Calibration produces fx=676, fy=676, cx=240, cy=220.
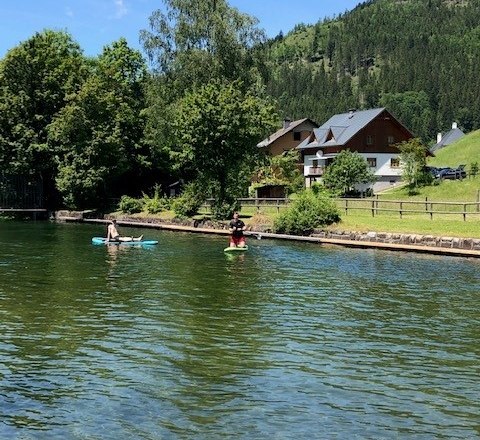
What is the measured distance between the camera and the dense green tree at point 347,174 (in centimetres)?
7769

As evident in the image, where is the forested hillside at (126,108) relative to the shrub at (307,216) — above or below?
above

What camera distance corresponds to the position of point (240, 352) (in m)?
14.9

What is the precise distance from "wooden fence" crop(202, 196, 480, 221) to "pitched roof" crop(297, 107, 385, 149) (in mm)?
35959

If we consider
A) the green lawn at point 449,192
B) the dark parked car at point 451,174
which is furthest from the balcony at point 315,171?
the green lawn at point 449,192

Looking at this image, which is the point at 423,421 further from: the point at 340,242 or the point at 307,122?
the point at 307,122

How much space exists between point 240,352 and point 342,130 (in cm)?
8385

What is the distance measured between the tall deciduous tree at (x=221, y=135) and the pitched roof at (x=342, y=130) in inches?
1572

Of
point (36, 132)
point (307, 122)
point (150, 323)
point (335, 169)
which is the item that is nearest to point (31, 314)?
point (150, 323)

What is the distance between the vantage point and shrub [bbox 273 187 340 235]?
42750 millimetres

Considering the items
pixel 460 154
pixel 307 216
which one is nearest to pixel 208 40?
pixel 307 216

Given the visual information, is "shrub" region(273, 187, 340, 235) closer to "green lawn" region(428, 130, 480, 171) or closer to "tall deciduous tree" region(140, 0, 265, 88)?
"tall deciduous tree" region(140, 0, 265, 88)

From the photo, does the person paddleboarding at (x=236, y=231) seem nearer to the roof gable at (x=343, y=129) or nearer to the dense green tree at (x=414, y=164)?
the dense green tree at (x=414, y=164)

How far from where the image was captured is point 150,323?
18.0 metres

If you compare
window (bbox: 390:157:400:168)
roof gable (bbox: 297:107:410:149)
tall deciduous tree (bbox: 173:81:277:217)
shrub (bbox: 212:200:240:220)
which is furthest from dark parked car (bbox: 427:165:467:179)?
shrub (bbox: 212:200:240:220)
